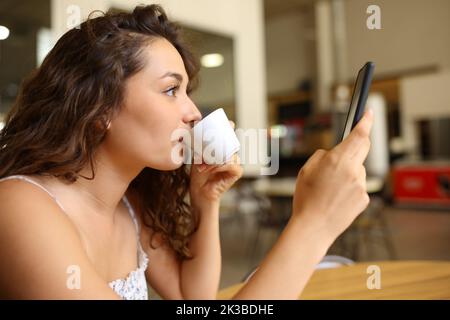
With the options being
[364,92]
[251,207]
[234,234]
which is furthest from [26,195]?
[251,207]

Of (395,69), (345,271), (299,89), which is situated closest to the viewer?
(345,271)

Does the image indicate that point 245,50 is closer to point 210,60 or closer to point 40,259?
point 210,60

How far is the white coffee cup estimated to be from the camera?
0.79 metres

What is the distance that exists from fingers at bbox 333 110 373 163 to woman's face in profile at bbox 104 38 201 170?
1.16ft

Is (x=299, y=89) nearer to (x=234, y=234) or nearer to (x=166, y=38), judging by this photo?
(x=234, y=234)

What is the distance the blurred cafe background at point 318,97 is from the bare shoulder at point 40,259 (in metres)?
2.49

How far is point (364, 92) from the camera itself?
1.86 feet

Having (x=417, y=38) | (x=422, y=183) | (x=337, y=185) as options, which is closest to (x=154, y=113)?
(x=337, y=185)

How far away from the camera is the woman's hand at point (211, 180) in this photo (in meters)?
0.92

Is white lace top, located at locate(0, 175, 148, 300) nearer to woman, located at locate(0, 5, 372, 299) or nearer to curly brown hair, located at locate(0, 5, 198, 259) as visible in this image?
woman, located at locate(0, 5, 372, 299)

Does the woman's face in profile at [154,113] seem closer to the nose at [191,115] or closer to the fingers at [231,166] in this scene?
the nose at [191,115]

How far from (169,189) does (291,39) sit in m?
10.6
